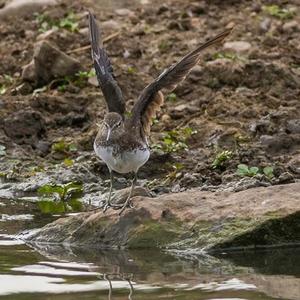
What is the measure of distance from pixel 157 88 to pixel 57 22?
5.83 m

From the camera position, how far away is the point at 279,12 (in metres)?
15.0

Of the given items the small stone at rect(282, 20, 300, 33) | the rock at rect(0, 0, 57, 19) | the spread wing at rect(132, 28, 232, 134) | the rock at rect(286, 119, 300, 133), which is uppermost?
the rock at rect(0, 0, 57, 19)

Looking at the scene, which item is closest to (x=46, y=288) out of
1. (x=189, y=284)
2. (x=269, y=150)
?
(x=189, y=284)

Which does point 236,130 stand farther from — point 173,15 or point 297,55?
point 173,15

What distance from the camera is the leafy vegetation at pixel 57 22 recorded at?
Result: 15172 mm

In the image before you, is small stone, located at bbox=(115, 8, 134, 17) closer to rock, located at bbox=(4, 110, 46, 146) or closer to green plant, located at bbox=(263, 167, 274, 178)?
rock, located at bbox=(4, 110, 46, 146)

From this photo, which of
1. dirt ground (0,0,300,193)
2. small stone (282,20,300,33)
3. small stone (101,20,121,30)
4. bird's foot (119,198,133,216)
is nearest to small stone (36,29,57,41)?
dirt ground (0,0,300,193)

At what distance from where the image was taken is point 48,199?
11211 mm

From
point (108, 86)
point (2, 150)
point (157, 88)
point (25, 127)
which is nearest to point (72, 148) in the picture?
point (25, 127)

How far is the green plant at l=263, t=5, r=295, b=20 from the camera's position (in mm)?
14898

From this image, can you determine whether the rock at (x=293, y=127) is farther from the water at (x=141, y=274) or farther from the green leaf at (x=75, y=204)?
the water at (x=141, y=274)

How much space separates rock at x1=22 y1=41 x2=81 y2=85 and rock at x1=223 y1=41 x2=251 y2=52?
1881 mm

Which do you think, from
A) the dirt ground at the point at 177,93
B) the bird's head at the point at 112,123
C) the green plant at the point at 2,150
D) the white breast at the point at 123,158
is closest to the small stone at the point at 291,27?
the dirt ground at the point at 177,93

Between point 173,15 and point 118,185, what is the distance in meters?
4.34
